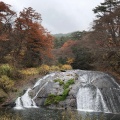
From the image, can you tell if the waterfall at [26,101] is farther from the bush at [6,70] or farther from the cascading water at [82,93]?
the bush at [6,70]

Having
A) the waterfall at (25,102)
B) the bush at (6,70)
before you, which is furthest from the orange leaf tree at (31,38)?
the waterfall at (25,102)

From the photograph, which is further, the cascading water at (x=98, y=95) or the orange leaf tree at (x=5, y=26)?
the orange leaf tree at (x=5, y=26)

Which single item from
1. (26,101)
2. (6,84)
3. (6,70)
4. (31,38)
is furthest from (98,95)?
(31,38)

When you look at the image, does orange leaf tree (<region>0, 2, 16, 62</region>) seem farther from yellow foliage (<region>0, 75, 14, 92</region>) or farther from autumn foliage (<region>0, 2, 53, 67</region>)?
yellow foliage (<region>0, 75, 14, 92</region>)

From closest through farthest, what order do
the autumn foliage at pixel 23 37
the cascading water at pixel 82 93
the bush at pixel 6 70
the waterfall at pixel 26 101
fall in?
1. the cascading water at pixel 82 93
2. the waterfall at pixel 26 101
3. the bush at pixel 6 70
4. the autumn foliage at pixel 23 37

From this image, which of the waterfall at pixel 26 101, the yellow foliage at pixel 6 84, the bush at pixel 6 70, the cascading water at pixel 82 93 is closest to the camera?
the cascading water at pixel 82 93

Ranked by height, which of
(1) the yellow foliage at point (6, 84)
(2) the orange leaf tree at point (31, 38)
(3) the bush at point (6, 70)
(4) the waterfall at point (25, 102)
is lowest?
(4) the waterfall at point (25, 102)

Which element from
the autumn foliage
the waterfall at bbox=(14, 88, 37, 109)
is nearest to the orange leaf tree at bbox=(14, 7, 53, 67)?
the autumn foliage

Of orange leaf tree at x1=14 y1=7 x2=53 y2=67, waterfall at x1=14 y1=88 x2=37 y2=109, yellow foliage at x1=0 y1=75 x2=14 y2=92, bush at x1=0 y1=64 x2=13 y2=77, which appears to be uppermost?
orange leaf tree at x1=14 y1=7 x2=53 y2=67

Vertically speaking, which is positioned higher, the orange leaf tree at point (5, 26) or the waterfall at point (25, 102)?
the orange leaf tree at point (5, 26)

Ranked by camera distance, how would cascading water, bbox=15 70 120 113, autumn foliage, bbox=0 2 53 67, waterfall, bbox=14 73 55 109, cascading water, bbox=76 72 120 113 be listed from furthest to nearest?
autumn foliage, bbox=0 2 53 67 → waterfall, bbox=14 73 55 109 → cascading water, bbox=15 70 120 113 → cascading water, bbox=76 72 120 113

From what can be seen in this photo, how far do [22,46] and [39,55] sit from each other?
3.00 metres

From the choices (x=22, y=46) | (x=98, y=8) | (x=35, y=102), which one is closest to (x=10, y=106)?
(x=35, y=102)

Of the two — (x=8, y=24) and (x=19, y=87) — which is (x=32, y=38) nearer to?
(x=8, y=24)
